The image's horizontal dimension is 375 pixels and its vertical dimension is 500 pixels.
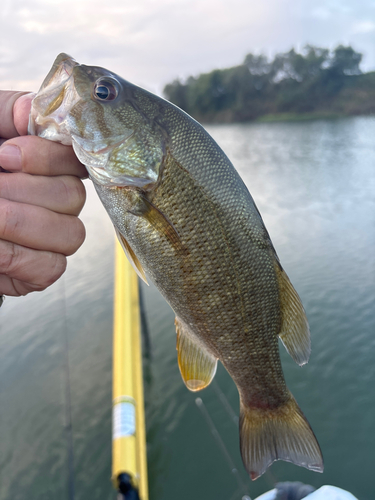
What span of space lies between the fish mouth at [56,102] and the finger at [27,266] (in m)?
0.47

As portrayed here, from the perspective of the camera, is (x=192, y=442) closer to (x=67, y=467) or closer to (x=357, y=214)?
(x=67, y=467)

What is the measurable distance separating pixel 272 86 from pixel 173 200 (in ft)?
195

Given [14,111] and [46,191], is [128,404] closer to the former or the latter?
[46,191]

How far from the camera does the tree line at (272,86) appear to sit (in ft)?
153

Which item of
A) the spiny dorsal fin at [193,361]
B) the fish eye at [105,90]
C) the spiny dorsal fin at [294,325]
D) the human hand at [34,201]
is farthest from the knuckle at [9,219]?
the spiny dorsal fin at [294,325]

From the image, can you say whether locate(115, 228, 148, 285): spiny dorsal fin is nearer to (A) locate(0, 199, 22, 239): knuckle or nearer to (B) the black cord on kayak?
(A) locate(0, 199, 22, 239): knuckle

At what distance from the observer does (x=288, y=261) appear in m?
8.66

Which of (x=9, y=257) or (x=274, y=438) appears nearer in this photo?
(x=9, y=257)

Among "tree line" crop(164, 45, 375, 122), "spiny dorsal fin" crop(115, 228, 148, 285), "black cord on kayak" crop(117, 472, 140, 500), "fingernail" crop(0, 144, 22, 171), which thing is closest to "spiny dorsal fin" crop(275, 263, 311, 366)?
"spiny dorsal fin" crop(115, 228, 148, 285)

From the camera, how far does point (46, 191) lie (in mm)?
1391

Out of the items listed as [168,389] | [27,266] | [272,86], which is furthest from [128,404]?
[272,86]

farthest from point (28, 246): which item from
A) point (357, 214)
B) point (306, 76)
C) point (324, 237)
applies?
point (306, 76)

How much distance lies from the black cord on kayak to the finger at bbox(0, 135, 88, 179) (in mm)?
2848

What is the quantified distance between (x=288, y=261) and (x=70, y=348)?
5380 mm
